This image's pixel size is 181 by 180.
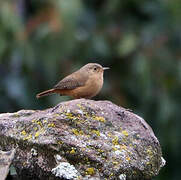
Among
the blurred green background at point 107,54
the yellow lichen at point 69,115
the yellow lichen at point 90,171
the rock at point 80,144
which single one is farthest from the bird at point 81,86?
the blurred green background at point 107,54

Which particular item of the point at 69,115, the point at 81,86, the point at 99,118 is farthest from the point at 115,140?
the point at 81,86

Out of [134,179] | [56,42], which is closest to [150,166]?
[134,179]

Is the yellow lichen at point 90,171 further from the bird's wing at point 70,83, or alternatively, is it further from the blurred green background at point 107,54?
the blurred green background at point 107,54

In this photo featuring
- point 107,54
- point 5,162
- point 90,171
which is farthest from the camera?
point 107,54

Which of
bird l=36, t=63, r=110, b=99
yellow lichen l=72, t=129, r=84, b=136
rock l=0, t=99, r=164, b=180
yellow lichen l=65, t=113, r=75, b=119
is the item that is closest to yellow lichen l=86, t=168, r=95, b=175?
rock l=0, t=99, r=164, b=180

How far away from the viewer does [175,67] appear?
46.9 ft

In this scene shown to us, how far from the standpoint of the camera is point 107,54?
47.2 ft

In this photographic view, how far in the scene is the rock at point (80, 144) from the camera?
15.6 ft

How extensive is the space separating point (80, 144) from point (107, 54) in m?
9.64

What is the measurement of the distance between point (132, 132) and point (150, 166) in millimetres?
320

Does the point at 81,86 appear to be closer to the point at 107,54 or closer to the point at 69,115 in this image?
the point at 69,115

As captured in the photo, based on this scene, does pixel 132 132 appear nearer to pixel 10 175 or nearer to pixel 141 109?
pixel 10 175

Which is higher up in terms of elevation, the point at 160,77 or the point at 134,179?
the point at 134,179

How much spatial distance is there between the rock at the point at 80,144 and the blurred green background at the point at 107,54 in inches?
288
